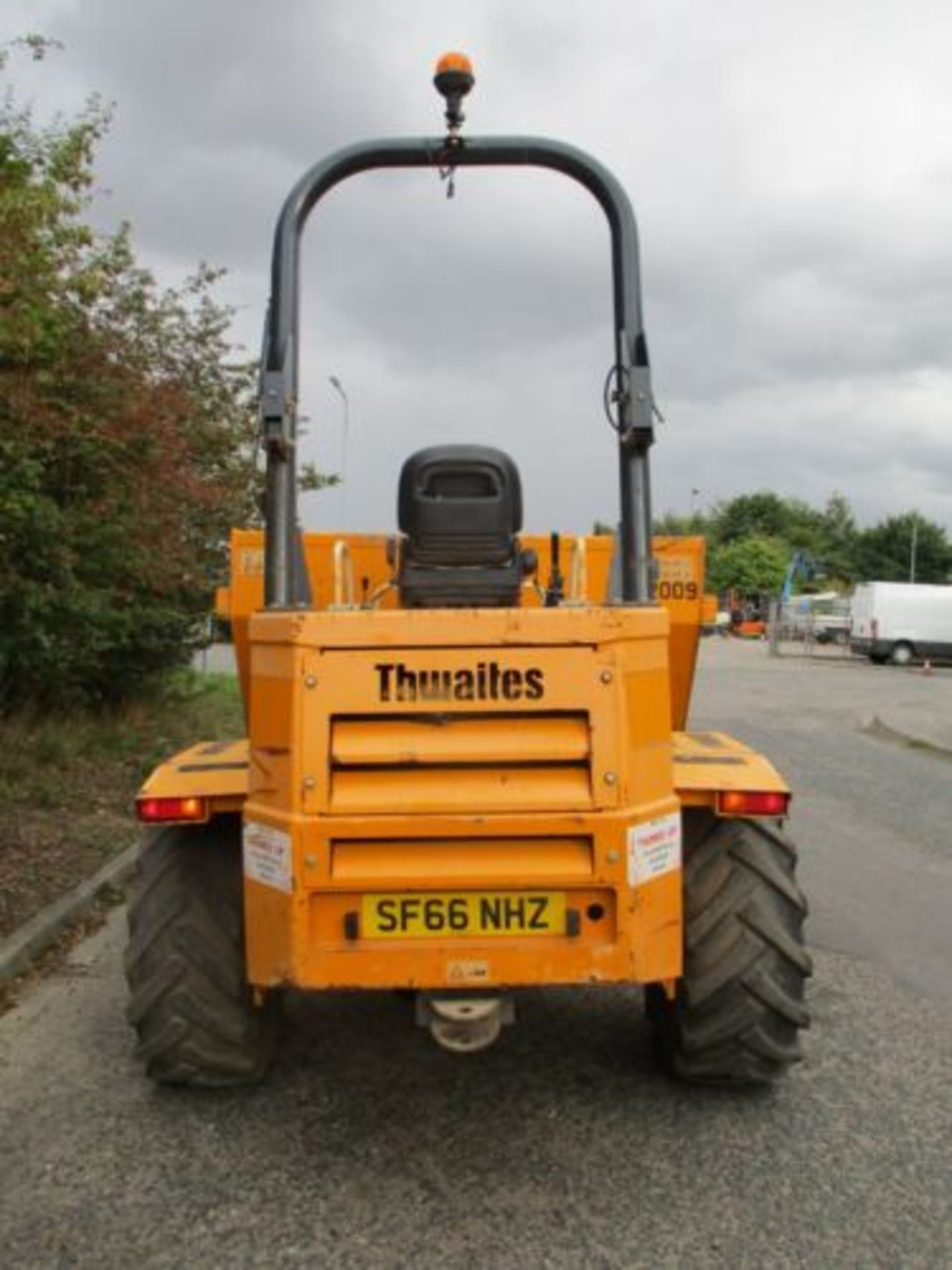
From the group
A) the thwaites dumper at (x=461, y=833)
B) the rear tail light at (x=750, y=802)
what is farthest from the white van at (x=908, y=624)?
the rear tail light at (x=750, y=802)

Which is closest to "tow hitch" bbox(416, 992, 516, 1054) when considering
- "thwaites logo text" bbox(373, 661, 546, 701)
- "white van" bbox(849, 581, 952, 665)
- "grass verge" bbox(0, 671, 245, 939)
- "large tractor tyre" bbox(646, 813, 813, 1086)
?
"large tractor tyre" bbox(646, 813, 813, 1086)

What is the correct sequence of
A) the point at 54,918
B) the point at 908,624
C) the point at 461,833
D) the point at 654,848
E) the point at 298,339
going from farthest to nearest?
the point at 908,624
the point at 54,918
the point at 298,339
the point at 654,848
the point at 461,833

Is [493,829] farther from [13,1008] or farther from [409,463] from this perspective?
[13,1008]

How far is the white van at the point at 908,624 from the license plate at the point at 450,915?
118ft

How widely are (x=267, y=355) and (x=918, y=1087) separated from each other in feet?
10.7

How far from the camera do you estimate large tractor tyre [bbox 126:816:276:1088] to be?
3963 millimetres

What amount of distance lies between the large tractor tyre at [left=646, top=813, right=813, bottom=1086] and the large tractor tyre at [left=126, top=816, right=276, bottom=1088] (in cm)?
140

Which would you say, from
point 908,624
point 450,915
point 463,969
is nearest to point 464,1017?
point 463,969

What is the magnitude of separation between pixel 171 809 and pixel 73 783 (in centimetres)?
615

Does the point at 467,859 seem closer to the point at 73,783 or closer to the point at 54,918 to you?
the point at 54,918

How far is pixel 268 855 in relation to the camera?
3.53 meters

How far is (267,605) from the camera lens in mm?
3879

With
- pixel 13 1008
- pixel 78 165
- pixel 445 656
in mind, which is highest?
pixel 78 165

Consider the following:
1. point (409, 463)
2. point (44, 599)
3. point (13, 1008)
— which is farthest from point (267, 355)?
point (44, 599)
